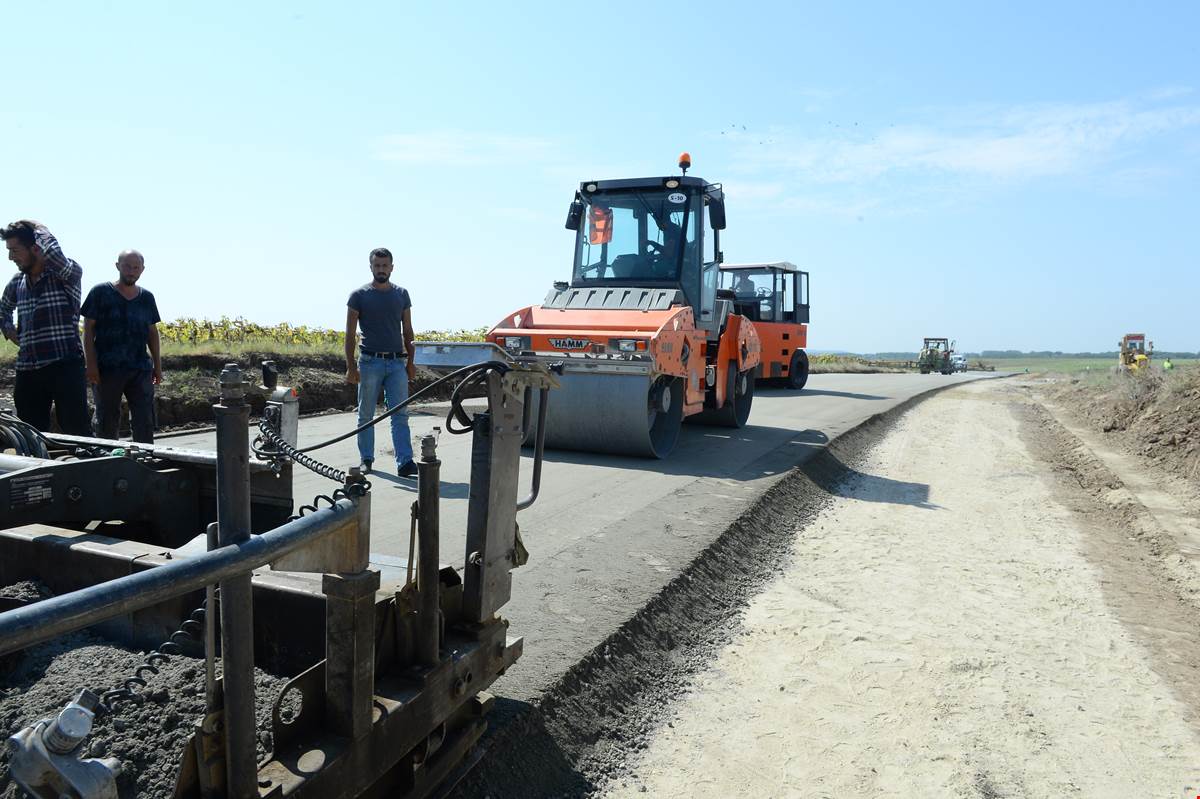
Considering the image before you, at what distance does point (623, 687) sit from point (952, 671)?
163cm

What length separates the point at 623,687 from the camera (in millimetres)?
3812

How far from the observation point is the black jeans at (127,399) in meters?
5.75

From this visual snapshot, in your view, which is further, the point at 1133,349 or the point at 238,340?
the point at 1133,349

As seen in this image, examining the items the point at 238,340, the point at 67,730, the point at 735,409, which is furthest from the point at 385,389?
the point at 238,340

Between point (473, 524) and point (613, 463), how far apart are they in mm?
5931

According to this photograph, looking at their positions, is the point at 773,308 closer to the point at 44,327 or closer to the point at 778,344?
the point at 778,344

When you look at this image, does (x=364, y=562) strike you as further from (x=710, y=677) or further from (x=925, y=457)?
(x=925, y=457)

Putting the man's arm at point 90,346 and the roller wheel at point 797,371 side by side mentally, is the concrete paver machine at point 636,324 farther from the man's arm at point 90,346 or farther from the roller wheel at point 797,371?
the roller wheel at point 797,371

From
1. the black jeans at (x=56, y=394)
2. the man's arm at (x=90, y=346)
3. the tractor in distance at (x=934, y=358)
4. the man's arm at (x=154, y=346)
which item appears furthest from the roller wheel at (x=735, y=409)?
the tractor in distance at (x=934, y=358)

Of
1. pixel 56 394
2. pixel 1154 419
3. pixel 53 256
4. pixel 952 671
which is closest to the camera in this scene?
pixel 952 671

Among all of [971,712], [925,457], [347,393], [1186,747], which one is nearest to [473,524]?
[971,712]

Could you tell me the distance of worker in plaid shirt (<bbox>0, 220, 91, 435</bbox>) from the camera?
515 centimetres

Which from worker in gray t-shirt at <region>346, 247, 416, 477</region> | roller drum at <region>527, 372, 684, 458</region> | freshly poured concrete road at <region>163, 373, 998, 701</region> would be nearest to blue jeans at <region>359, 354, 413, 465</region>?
worker in gray t-shirt at <region>346, 247, 416, 477</region>

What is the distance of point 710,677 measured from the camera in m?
4.12
